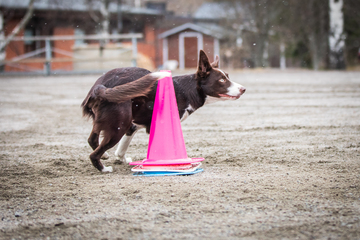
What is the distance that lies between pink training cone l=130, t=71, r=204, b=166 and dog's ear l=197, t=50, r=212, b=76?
1.22 feet

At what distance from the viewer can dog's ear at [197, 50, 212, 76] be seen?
4680mm

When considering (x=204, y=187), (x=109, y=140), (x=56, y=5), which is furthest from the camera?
(x=56, y=5)

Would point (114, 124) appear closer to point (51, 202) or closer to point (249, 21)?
point (51, 202)

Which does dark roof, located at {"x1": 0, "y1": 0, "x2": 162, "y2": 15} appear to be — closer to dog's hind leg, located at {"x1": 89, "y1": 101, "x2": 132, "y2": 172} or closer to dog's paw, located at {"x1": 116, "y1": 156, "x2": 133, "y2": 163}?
dog's paw, located at {"x1": 116, "y1": 156, "x2": 133, "y2": 163}

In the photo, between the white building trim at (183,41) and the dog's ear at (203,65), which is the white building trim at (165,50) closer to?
the white building trim at (183,41)

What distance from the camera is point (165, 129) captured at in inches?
182

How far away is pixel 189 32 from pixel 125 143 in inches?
1321

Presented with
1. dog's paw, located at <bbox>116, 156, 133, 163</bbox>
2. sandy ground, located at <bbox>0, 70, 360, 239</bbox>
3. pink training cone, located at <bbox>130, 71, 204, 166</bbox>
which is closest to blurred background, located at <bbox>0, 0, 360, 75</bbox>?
sandy ground, located at <bbox>0, 70, 360, 239</bbox>

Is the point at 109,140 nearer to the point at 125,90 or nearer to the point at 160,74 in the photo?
the point at 125,90

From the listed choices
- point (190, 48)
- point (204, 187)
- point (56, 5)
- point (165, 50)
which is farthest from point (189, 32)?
point (204, 187)

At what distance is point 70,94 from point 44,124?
5475 millimetres

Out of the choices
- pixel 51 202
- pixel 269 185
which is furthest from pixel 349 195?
pixel 51 202

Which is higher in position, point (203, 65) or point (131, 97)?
point (203, 65)

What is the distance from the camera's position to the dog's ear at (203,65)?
184 inches
